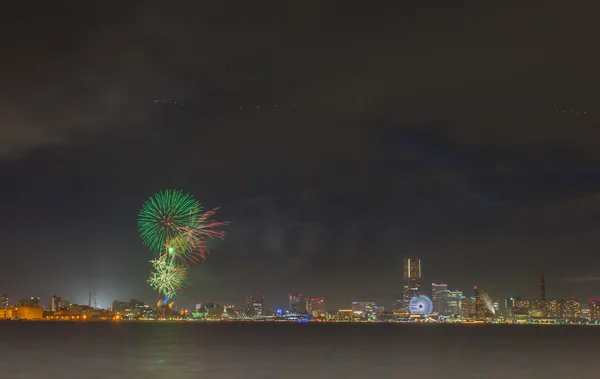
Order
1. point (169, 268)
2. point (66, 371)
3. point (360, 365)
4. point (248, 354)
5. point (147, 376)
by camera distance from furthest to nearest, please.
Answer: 1. point (169, 268)
2. point (248, 354)
3. point (360, 365)
4. point (66, 371)
5. point (147, 376)

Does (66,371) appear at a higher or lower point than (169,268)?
lower

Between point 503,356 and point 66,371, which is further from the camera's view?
point 503,356

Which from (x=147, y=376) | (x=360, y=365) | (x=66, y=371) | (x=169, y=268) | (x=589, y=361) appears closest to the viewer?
(x=147, y=376)

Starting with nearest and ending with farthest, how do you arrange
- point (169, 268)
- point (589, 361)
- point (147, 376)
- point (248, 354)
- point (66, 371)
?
point (147, 376), point (66, 371), point (589, 361), point (248, 354), point (169, 268)

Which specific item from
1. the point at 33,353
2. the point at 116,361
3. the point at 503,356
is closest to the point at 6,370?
the point at 116,361

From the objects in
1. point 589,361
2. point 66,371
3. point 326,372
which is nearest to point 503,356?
point 589,361

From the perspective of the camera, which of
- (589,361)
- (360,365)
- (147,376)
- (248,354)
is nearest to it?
(147,376)

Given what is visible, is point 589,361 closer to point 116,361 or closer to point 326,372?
point 326,372

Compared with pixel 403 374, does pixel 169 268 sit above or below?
above

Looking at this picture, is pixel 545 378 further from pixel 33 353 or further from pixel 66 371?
Answer: pixel 33 353
